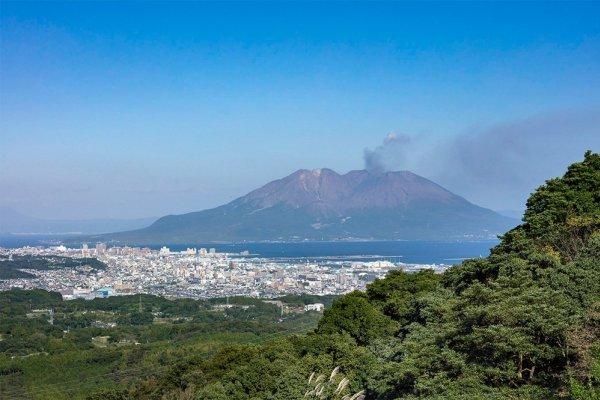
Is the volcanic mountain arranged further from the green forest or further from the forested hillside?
the forested hillside

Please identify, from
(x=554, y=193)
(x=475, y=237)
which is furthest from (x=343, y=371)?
(x=475, y=237)

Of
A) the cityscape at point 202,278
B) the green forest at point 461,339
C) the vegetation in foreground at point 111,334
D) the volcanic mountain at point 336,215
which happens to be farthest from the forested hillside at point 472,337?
the volcanic mountain at point 336,215

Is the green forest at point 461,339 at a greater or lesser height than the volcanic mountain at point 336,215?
lesser

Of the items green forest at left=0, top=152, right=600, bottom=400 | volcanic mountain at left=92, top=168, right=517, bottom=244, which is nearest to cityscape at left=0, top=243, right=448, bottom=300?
green forest at left=0, top=152, right=600, bottom=400

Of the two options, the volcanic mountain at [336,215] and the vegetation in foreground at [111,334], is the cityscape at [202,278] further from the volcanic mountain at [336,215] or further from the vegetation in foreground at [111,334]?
the volcanic mountain at [336,215]

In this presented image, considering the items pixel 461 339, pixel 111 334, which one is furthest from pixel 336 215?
pixel 461 339

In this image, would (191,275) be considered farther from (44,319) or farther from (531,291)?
(531,291)

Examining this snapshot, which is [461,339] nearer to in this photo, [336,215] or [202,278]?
[202,278]
